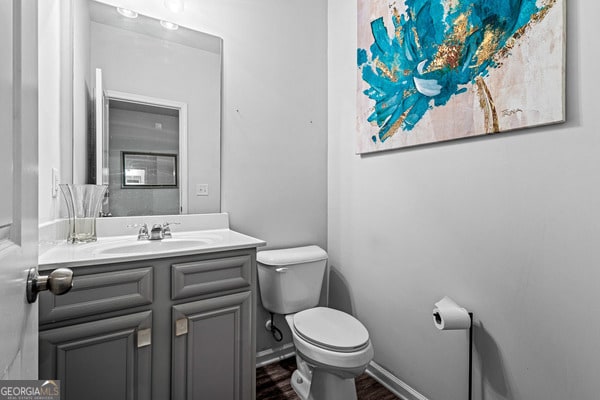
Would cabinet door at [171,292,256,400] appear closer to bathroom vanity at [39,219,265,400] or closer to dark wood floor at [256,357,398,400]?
bathroom vanity at [39,219,265,400]

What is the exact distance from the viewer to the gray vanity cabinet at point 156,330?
988 mm

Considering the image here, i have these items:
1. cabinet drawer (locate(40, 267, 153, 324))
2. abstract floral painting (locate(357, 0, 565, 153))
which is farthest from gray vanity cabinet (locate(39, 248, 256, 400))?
abstract floral painting (locate(357, 0, 565, 153))

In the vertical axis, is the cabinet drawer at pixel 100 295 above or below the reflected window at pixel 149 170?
below

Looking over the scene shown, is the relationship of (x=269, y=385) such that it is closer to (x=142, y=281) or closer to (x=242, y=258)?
(x=242, y=258)

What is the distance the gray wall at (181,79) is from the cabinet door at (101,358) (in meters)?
0.73

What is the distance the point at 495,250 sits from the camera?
3.90 feet

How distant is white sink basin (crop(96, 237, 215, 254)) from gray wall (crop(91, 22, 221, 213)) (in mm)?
267

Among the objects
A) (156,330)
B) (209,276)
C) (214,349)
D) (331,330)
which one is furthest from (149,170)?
(331,330)

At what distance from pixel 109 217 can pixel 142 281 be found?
566 mm

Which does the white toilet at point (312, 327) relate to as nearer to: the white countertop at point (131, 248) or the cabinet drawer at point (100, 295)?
the white countertop at point (131, 248)

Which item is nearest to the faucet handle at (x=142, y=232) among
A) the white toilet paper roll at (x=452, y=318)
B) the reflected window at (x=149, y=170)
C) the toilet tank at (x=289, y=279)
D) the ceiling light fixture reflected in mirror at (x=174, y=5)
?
the reflected window at (x=149, y=170)

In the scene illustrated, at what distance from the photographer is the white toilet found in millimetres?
1258

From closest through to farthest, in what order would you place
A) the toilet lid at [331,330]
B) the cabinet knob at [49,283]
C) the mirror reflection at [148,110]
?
the cabinet knob at [49,283] < the toilet lid at [331,330] < the mirror reflection at [148,110]

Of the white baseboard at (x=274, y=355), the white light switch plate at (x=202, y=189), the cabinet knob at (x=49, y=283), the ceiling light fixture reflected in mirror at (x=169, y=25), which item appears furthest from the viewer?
the white baseboard at (x=274, y=355)
